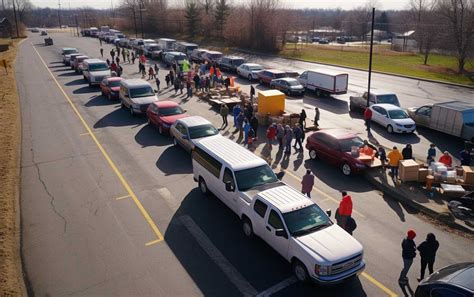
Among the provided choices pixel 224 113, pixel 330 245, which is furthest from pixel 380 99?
pixel 330 245

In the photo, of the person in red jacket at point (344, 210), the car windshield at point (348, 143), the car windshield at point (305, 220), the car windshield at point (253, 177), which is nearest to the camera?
the car windshield at point (305, 220)

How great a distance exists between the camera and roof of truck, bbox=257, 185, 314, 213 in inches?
405

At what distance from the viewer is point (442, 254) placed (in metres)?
10.8

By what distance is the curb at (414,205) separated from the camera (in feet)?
40.1

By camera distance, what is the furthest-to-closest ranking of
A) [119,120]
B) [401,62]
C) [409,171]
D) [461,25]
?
[401,62] → [461,25] → [119,120] → [409,171]

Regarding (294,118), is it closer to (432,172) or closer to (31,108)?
(432,172)

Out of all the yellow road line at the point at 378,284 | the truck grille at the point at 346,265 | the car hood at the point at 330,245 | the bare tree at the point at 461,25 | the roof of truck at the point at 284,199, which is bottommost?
the yellow road line at the point at 378,284

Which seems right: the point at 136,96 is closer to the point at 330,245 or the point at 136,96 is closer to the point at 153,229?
the point at 153,229

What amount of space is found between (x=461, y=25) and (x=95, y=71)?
40891mm

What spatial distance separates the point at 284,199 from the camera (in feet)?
34.9

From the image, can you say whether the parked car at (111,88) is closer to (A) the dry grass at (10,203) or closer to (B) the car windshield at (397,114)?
(A) the dry grass at (10,203)

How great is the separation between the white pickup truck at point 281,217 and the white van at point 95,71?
926 inches

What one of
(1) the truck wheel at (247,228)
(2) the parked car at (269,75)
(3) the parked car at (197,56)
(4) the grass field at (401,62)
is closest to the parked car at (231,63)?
(3) the parked car at (197,56)

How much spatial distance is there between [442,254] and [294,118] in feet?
42.5
